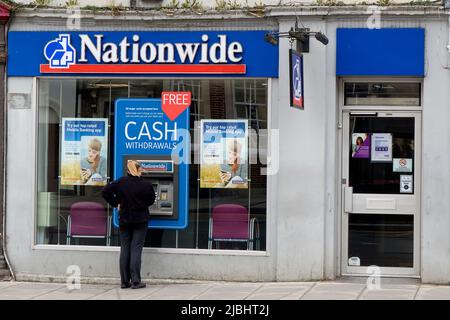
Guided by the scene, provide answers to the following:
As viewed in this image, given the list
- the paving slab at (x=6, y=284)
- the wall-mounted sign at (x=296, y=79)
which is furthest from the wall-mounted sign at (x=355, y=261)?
the paving slab at (x=6, y=284)

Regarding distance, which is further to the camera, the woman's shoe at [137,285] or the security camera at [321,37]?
the woman's shoe at [137,285]

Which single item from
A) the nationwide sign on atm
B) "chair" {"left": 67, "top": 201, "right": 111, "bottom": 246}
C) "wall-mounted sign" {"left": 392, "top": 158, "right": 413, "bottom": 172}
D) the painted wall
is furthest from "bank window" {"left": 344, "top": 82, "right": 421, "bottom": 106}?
"chair" {"left": 67, "top": 201, "right": 111, "bottom": 246}

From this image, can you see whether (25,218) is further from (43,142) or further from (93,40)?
(93,40)

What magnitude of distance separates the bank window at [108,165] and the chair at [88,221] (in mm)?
14

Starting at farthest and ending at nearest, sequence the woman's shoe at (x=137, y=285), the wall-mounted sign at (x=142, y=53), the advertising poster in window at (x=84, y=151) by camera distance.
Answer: the advertising poster in window at (x=84, y=151) < the wall-mounted sign at (x=142, y=53) < the woman's shoe at (x=137, y=285)

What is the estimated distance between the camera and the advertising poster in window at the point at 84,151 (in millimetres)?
10680

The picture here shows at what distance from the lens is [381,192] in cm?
1021

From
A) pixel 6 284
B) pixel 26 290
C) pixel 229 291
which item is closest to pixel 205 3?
pixel 229 291

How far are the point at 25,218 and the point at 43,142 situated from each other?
1129mm

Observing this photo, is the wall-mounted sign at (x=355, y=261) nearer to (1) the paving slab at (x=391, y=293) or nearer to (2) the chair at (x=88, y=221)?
(1) the paving slab at (x=391, y=293)

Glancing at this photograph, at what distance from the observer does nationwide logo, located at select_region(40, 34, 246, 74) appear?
10.3 m

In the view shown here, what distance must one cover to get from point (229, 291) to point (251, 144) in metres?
2.09

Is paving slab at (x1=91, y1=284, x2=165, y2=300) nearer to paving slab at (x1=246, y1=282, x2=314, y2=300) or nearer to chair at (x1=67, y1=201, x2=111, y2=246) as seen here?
chair at (x1=67, y1=201, x2=111, y2=246)

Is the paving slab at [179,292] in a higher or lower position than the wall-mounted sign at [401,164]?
lower
